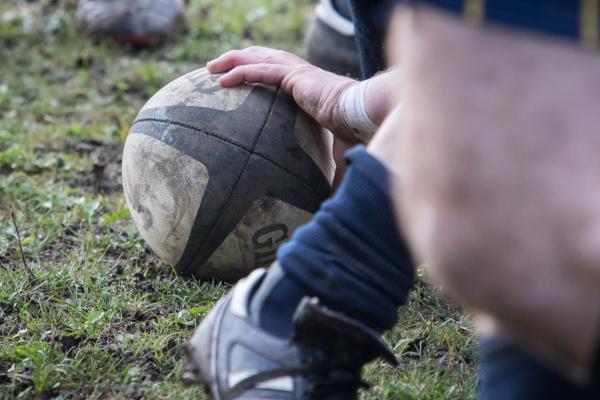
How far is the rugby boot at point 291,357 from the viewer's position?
1563 millimetres

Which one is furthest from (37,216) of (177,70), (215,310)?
(177,70)

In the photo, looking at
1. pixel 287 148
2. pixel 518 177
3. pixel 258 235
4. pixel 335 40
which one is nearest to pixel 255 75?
pixel 287 148

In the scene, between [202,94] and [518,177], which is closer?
[518,177]

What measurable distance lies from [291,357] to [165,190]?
86 centimetres

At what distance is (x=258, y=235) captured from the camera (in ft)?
7.66

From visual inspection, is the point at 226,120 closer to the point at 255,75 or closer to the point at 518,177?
the point at 255,75

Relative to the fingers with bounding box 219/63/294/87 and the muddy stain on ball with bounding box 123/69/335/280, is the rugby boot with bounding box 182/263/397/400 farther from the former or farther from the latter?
the fingers with bounding box 219/63/294/87

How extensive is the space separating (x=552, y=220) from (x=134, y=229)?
6.45 ft

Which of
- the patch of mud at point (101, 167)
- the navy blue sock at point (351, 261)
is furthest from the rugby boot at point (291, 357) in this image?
the patch of mud at point (101, 167)

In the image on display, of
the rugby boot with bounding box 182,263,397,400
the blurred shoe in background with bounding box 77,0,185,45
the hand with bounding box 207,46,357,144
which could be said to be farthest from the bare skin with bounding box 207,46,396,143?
the blurred shoe in background with bounding box 77,0,185,45

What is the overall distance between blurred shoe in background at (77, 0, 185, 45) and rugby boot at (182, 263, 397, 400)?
3.55 metres

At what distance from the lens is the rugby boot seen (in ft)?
5.13

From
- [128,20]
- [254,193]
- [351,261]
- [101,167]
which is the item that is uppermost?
[351,261]

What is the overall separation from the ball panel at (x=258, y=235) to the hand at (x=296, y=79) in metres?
0.25
